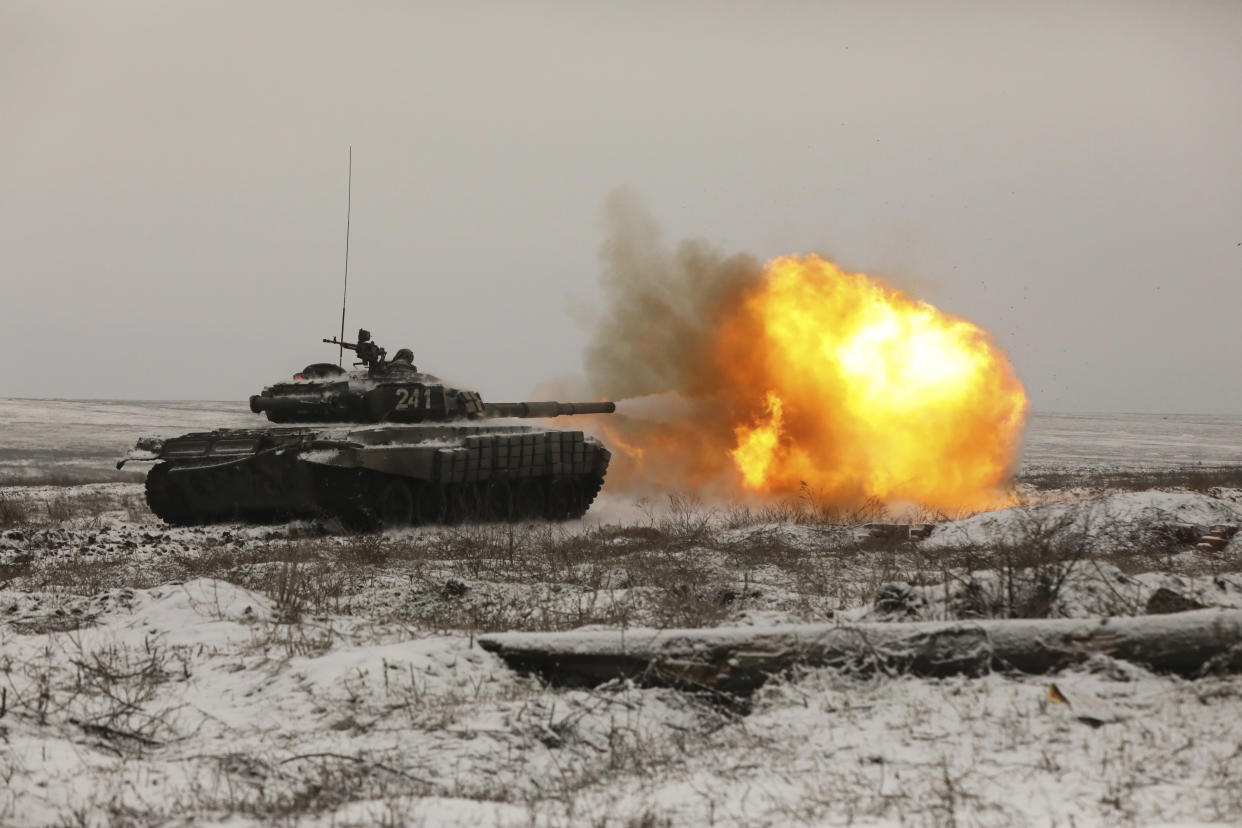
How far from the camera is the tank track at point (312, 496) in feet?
55.0

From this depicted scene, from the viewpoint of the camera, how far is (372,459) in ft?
54.4

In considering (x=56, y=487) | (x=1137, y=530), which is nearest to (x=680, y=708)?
(x=1137, y=530)

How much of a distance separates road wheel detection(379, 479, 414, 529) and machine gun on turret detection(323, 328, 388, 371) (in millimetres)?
2675

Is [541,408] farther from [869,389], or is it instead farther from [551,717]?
[551,717]

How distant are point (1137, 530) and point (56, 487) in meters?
24.1

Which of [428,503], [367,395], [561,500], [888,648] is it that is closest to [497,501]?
[428,503]

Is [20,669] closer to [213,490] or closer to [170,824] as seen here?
[170,824]

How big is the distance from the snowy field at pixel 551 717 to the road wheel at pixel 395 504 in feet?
21.8

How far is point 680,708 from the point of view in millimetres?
5797

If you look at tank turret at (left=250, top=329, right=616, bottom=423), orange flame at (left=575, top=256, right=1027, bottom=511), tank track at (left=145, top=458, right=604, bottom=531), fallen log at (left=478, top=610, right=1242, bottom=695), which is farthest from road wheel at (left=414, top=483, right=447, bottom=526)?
fallen log at (left=478, top=610, right=1242, bottom=695)

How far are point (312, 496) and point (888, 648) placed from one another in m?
12.3

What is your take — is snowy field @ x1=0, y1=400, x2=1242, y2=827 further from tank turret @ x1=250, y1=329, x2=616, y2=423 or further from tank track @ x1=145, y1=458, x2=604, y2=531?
tank turret @ x1=250, y1=329, x2=616, y2=423

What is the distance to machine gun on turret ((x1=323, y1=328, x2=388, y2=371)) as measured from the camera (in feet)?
64.2

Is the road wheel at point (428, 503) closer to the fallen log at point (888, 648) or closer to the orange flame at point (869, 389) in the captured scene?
the orange flame at point (869, 389)
